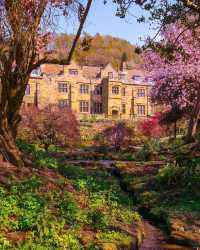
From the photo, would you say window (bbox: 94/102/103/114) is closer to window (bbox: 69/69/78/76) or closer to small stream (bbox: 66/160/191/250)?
window (bbox: 69/69/78/76)

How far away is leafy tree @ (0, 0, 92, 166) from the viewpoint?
1245 cm

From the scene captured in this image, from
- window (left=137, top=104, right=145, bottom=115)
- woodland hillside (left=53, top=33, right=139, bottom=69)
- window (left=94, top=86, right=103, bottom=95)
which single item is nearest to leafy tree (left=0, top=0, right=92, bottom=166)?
window (left=94, top=86, right=103, bottom=95)

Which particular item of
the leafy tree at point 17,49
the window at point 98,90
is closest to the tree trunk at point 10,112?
the leafy tree at point 17,49

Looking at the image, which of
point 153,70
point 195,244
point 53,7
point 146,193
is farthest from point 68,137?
point 195,244

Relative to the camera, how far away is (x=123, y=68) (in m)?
91.2

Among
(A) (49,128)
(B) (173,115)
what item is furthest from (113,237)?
(B) (173,115)

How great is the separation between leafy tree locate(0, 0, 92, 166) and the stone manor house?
60211 mm

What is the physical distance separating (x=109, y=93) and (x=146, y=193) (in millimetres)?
67685

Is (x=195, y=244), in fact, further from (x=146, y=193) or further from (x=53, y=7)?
(x=53, y=7)

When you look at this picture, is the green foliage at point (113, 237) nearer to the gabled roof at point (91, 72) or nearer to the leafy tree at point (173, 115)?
the leafy tree at point (173, 115)

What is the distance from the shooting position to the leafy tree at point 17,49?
12453 mm

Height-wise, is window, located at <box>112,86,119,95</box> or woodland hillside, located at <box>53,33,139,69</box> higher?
woodland hillside, located at <box>53,33,139,69</box>

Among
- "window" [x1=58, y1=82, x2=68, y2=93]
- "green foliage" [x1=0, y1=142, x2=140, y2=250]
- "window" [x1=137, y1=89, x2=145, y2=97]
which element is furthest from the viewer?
"window" [x1=137, y1=89, x2=145, y2=97]

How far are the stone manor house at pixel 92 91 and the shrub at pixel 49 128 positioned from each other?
3125 cm
